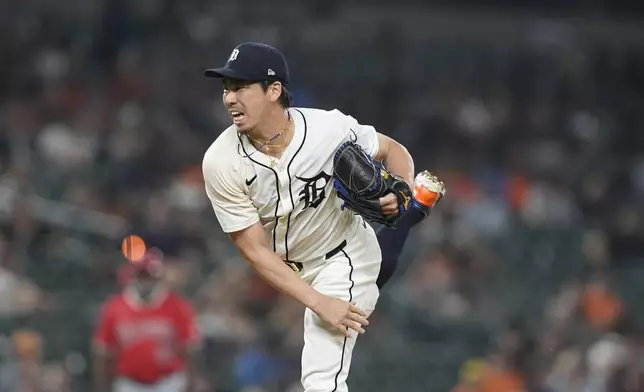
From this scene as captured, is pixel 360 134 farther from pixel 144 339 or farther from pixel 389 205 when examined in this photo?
pixel 144 339

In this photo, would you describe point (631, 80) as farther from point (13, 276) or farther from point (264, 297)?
point (13, 276)

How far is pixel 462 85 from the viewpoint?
1395cm

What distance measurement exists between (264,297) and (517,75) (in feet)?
20.5

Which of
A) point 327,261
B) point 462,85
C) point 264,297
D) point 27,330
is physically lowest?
point 27,330

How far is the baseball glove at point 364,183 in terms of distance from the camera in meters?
4.75

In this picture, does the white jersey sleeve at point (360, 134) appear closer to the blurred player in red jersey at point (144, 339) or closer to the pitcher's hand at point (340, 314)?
the pitcher's hand at point (340, 314)

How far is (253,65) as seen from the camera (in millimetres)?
4684

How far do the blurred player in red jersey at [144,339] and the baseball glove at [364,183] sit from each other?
10.5 ft

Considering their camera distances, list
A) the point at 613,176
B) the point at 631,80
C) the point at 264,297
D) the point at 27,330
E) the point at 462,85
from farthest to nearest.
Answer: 1. the point at 631,80
2. the point at 462,85
3. the point at 613,176
4. the point at 264,297
5. the point at 27,330

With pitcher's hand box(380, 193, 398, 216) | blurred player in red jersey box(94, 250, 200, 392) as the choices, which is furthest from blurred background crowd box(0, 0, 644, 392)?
pitcher's hand box(380, 193, 398, 216)

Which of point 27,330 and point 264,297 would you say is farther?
point 264,297

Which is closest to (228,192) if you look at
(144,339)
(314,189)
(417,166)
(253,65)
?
(314,189)

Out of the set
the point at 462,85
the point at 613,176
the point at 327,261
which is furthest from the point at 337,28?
the point at 327,261

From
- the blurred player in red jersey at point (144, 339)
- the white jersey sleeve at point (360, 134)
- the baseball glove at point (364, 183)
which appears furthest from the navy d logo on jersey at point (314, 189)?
the blurred player in red jersey at point (144, 339)
